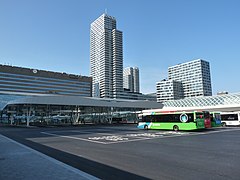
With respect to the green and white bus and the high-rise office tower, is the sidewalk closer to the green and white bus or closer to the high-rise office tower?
the green and white bus

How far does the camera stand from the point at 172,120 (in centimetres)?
2675

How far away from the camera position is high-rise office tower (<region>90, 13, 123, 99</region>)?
568 ft

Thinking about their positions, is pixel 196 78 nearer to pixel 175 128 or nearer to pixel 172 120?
pixel 172 120

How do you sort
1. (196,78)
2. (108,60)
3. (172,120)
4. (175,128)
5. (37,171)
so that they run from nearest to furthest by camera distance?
(37,171), (175,128), (172,120), (196,78), (108,60)

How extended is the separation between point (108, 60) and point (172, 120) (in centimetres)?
15355

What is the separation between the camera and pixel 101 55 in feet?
595

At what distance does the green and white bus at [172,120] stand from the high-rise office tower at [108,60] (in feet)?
453

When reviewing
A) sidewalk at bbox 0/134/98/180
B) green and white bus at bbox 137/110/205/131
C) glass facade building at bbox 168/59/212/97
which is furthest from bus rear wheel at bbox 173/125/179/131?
glass facade building at bbox 168/59/212/97

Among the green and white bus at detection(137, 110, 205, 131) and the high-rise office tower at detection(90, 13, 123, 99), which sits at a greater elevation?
the high-rise office tower at detection(90, 13, 123, 99)

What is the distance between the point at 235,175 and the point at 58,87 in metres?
142

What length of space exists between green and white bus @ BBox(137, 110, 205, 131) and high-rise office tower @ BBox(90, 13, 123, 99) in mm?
137975

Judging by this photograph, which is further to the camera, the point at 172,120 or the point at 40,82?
the point at 40,82

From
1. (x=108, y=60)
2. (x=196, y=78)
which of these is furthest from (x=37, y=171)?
(x=108, y=60)

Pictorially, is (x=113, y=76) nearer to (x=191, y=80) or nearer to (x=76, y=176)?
(x=191, y=80)
